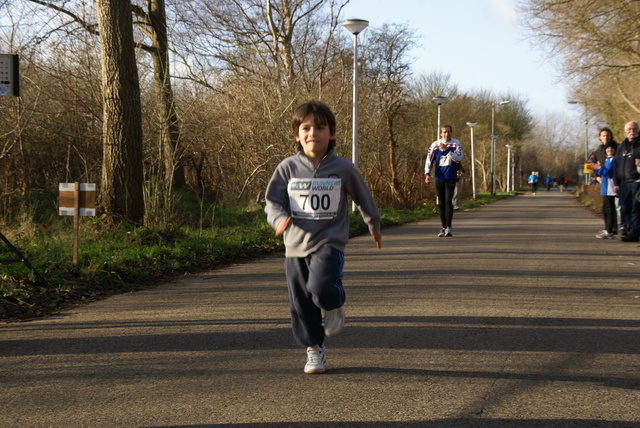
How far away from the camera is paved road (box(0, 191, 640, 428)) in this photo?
11.6 feet

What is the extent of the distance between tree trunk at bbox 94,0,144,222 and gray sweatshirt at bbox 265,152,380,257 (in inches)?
293

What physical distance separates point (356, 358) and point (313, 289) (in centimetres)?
73

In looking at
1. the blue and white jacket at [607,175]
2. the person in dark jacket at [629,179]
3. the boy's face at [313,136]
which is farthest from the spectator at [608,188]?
the boy's face at [313,136]

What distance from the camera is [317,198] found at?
4.26 metres

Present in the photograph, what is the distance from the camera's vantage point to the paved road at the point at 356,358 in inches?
139

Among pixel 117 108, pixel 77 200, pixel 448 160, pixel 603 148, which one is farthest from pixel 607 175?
pixel 77 200

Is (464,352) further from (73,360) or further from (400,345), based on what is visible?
(73,360)

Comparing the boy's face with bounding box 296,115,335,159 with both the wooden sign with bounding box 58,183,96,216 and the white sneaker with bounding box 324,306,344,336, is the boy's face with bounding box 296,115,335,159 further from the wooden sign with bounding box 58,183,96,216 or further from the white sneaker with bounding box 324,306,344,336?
the wooden sign with bounding box 58,183,96,216

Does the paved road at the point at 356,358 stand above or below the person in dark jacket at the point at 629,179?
below

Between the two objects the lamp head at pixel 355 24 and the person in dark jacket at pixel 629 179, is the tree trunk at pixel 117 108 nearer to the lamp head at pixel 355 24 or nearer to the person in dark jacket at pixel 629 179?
the lamp head at pixel 355 24

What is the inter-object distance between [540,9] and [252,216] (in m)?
12.2

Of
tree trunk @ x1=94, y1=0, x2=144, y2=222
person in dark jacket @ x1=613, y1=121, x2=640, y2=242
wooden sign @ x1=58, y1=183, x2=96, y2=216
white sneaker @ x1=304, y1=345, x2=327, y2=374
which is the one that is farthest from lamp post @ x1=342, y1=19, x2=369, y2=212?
white sneaker @ x1=304, y1=345, x2=327, y2=374

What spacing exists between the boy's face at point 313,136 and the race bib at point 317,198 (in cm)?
19

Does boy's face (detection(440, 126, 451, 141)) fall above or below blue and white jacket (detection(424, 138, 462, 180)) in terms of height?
above
